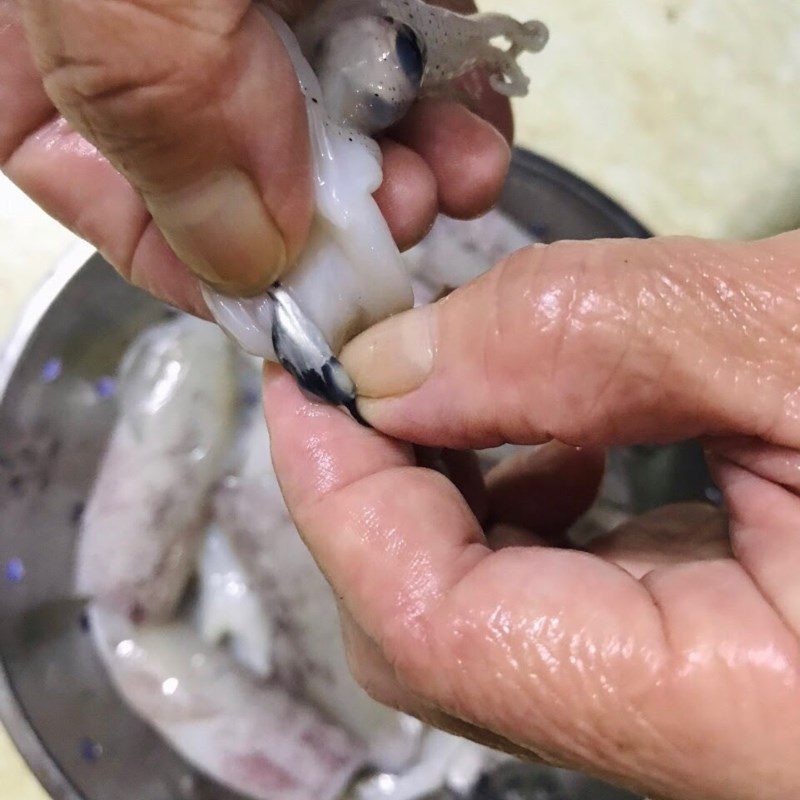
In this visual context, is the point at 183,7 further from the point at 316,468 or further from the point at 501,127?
the point at 501,127

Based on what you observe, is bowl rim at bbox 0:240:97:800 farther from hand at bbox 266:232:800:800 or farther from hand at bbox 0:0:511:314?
hand at bbox 266:232:800:800

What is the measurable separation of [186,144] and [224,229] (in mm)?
50

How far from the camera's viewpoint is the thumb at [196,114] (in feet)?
0.94

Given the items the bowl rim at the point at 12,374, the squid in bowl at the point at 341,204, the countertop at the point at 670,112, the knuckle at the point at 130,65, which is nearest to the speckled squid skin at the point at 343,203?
the squid in bowl at the point at 341,204

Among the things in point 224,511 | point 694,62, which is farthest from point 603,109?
point 224,511

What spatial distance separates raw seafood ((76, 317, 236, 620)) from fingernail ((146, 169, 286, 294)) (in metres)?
0.40

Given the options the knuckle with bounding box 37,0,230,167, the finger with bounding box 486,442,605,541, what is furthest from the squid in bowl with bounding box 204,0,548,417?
the finger with bounding box 486,442,605,541

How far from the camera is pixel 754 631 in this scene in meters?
0.36

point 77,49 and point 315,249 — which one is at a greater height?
point 77,49

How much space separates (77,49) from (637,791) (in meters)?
0.37

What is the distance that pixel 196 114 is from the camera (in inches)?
12.4

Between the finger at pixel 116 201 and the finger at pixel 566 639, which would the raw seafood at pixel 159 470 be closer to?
the finger at pixel 116 201

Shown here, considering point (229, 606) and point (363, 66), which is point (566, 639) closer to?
point (363, 66)

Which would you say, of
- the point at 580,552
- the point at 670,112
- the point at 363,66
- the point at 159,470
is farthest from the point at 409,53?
the point at 670,112
